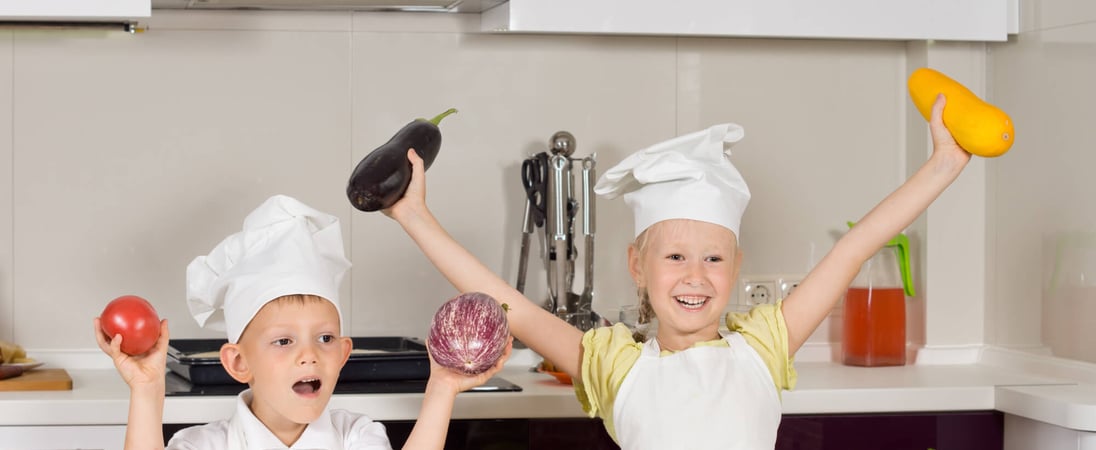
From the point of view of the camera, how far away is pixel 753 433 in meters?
1.45

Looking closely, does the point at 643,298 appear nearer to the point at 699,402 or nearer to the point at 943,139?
the point at 699,402

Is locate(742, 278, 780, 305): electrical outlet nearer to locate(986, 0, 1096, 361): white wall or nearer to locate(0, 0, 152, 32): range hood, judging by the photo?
locate(986, 0, 1096, 361): white wall

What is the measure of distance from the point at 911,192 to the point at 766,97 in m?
0.92

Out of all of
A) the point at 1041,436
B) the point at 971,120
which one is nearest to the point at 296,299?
the point at 971,120

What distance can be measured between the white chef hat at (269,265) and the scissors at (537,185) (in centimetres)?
77

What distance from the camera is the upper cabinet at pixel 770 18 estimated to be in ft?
6.89

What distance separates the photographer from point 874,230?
4.94ft

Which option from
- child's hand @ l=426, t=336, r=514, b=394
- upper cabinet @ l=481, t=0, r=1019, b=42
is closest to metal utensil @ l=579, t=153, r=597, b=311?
upper cabinet @ l=481, t=0, r=1019, b=42

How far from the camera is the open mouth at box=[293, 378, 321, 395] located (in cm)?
138

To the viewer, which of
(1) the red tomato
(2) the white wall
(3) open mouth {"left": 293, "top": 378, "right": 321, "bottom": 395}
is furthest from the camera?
(2) the white wall

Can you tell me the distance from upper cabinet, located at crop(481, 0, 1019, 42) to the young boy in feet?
2.50

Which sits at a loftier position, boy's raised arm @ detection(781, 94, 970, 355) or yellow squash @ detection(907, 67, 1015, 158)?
yellow squash @ detection(907, 67, 1015, 158)

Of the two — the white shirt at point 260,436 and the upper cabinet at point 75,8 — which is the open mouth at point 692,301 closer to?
the white shirt at point 260,436

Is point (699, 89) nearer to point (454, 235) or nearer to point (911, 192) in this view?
point (454, 235)
